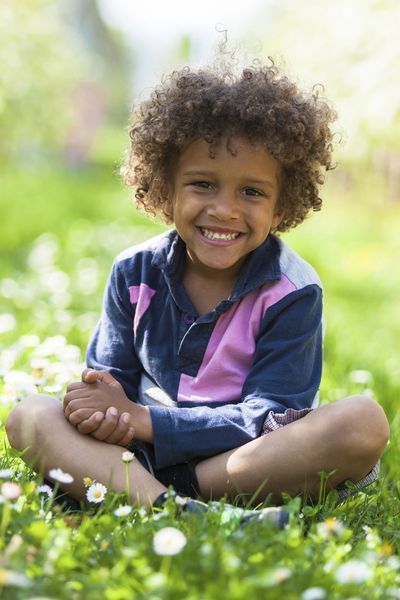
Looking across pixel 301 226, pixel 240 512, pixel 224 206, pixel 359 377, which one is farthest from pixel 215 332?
pixel 301 226

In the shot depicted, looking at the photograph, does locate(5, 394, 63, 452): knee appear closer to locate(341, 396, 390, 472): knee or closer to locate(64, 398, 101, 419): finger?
locate(64, 398, 101, 419): finger

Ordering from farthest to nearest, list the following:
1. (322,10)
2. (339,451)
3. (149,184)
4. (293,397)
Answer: (322,10) < (149,184) < (293,397) < (339,451)

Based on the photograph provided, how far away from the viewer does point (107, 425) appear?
2193 mm

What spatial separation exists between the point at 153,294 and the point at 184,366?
242 mm

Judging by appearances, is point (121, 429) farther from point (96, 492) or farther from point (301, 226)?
point (301, 226)

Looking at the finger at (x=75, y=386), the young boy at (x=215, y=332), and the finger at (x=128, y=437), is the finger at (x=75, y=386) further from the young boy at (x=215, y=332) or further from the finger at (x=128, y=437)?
the finger at (x=128, y=437)

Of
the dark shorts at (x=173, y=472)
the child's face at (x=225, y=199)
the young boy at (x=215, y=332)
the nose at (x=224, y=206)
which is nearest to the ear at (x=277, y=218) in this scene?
the young boy at (x=215, y=332)

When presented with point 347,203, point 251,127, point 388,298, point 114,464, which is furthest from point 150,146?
point 347,203

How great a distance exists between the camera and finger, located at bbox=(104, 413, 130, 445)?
221 cm

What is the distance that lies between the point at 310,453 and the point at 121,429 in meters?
0.46

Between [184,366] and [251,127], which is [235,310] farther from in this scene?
[251,127]

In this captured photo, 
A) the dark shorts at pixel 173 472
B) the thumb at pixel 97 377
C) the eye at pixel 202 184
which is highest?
the eye at pixel 202 184

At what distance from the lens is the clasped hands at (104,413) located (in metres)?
2.20

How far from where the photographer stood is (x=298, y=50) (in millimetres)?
6711
